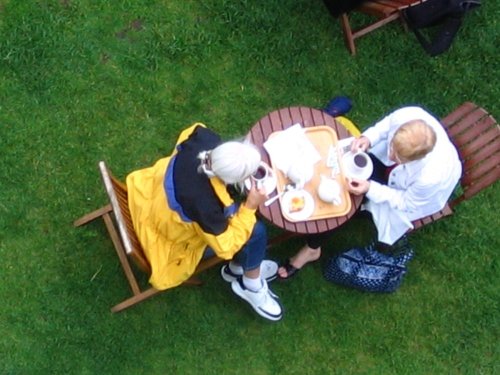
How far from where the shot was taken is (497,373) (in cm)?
519

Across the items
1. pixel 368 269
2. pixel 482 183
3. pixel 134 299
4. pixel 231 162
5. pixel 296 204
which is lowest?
pixel 368 269

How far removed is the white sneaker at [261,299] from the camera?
495cm

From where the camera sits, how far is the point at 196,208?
12.5ft

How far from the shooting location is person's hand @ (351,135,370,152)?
4475 millimetres

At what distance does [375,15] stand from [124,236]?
90.7 inches

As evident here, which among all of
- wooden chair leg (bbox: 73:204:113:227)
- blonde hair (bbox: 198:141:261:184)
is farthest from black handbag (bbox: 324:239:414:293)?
blonde hair (bbox: 198:141:261:184)

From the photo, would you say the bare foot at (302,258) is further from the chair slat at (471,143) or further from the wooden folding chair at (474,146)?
the chair slat at (471,143)

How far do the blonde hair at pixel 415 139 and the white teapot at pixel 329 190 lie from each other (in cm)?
40

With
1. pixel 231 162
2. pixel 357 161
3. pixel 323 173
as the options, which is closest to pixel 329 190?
pixel 323 173

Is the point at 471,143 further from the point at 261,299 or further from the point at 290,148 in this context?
the point at 261,299

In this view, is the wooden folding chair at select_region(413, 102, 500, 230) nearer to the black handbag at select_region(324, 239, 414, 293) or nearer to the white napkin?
the black handbag at select_region(324, 239, 414, 293)

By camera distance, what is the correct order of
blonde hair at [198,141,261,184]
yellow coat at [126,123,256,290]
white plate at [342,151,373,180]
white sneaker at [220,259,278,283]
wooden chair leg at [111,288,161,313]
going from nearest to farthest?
blonde hair at [198,141,261,184], yellow coat at [126,123,256,290], white plate at [342,151,373,180], wooden chair leg at [111,288,161,313], white sneaker at [220,259,278,283]

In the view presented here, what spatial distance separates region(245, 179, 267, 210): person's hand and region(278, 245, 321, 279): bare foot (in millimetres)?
1034

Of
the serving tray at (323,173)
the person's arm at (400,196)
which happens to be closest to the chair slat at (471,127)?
the person's arm at (400,196)
